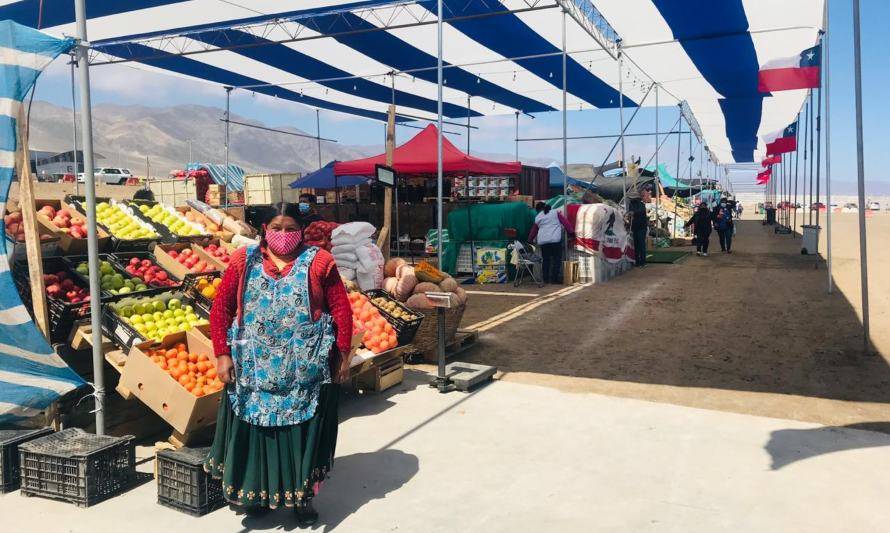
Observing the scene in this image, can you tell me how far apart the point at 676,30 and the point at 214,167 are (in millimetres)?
23411

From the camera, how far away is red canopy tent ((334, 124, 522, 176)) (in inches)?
559

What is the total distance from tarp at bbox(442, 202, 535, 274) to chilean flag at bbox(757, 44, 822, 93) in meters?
5.02

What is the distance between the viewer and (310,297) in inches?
127

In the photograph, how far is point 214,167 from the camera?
98.6 feet

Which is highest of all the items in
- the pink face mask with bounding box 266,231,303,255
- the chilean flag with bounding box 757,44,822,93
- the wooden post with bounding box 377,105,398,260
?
the chilean flag with bounding box 757,44,822,93

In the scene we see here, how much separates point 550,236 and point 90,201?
9728mm

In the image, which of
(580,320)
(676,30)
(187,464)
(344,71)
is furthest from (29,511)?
(344,71)

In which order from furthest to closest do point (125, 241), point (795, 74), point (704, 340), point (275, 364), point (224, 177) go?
point (224, 177)
point (795, 74)
point (704, 340)
point (125, 241)
point (275, 364)

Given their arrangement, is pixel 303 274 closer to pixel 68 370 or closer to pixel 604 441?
pixel 68 370

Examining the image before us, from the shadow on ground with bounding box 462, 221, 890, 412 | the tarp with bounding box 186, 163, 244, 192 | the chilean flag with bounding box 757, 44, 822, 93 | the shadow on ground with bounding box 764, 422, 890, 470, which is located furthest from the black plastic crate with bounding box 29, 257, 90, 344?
the tarp with bounding box 186, 163, 244, 192

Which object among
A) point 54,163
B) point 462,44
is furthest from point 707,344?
point 54,163

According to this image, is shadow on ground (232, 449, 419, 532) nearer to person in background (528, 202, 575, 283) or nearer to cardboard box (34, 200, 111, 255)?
cardboard box (34, 200, 111, 255)

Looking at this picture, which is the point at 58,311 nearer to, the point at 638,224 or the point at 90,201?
the point at 90,201

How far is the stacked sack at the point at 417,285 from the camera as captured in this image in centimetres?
693
